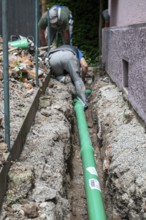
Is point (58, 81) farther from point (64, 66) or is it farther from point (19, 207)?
point (19, 207)

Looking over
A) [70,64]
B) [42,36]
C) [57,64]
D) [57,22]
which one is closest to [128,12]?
[70,64]

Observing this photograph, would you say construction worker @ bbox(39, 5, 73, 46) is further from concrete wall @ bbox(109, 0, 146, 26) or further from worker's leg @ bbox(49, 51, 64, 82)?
worker's leg @ bbox(49, 51, 64, 82)

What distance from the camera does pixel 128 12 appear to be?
6.33 m

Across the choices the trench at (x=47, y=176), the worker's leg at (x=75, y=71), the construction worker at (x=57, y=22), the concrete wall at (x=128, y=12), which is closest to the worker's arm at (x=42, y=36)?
the construction worker at (x=57, y=22)

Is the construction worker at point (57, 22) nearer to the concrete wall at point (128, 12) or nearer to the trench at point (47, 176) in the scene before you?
the concrete wall at point (128, 12)

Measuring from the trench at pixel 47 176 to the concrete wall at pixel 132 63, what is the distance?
0.92 m

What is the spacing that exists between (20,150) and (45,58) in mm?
4471

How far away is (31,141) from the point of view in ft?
12.9

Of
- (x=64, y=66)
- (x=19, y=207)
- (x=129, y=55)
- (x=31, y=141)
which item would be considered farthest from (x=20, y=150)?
(x=64, y=66)

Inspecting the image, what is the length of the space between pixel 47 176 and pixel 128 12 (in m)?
3.82

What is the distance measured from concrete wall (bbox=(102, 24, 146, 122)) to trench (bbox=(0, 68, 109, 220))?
92 cm

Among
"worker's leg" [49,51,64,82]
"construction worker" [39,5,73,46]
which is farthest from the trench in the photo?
"construction worker" [39,5,73,46]

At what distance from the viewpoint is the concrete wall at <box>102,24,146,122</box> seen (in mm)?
4359

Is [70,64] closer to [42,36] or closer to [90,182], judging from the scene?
[42,36]
